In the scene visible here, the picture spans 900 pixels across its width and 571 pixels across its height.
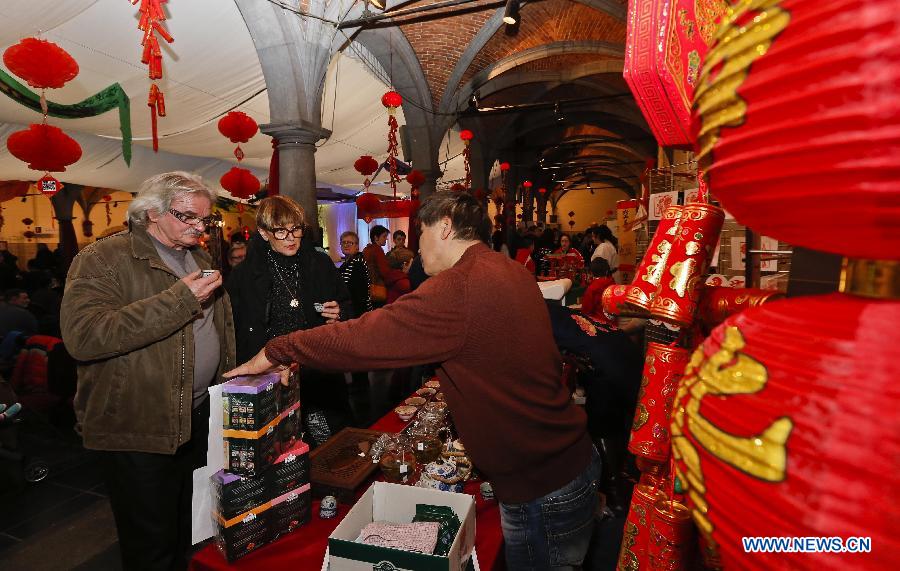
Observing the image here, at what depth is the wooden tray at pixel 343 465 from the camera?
189cm

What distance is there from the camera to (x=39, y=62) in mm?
3701

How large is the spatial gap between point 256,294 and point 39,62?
3.05 meters

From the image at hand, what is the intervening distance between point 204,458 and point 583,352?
1822 millimetres

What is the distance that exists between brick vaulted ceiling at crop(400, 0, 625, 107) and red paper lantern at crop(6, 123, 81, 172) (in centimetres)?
653

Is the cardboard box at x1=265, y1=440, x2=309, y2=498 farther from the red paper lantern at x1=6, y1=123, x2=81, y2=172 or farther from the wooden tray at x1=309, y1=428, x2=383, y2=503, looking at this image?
the red paper lantern at x1=6, y1=123, x2=81, y2=172

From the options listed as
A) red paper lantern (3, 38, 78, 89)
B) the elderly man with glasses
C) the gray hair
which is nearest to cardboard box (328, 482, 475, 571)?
the elderly man with glasses

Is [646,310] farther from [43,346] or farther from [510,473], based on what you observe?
[43,346]

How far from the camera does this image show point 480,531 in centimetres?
A: 175

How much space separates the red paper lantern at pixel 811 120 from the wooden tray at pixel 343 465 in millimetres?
1840

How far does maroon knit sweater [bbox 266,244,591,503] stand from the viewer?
4.42 ft

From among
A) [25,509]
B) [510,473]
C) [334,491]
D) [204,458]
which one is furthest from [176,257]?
[25,509]

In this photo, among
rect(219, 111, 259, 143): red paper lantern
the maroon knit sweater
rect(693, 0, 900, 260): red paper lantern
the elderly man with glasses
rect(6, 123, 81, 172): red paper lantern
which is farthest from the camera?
rect(219, 111, 259, 143): red paper lantern

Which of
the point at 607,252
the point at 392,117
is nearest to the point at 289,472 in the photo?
the point at 392,117

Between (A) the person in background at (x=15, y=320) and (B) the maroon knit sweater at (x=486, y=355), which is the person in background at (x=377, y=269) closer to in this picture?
(A) the person in background at (x=15, y=320)
